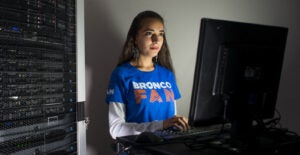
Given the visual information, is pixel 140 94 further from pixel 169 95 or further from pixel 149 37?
pixel 149 37

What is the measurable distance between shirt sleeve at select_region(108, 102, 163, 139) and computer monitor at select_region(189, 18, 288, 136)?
1.54ft

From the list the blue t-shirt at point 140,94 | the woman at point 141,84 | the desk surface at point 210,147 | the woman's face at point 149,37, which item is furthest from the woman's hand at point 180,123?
the woman's face at point 149,37

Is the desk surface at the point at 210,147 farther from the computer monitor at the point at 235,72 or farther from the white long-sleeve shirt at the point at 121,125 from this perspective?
the white long-sleeve shirt at the point at 121,125

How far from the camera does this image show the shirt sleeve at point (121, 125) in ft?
5.39

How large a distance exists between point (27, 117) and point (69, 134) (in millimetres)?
274

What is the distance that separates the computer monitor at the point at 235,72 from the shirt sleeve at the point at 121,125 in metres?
0.47

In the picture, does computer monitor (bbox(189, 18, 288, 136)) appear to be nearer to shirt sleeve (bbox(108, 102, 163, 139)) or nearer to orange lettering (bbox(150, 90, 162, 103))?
shirt sleeve (bbox(108, 102, 163, 139))

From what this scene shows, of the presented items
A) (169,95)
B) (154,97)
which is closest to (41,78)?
(154,97)

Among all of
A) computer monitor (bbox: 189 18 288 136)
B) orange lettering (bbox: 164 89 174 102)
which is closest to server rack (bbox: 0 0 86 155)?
computer monitor (bbox: 189 18 288 136)

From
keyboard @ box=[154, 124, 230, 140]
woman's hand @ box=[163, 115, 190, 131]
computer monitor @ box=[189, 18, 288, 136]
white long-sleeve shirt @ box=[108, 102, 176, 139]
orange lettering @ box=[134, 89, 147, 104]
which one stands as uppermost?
computer monitor @ box=[189, 18, 288, 136]

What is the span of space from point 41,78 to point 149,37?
894 millimetres

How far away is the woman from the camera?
1806 millimetres

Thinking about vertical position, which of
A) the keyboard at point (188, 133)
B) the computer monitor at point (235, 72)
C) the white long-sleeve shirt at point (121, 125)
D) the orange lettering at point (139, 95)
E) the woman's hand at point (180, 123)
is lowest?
the white long-sleeve shirt at point (121, 125)

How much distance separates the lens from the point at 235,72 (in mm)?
1191
